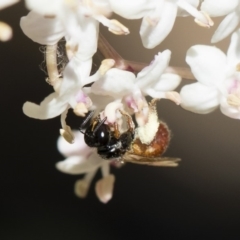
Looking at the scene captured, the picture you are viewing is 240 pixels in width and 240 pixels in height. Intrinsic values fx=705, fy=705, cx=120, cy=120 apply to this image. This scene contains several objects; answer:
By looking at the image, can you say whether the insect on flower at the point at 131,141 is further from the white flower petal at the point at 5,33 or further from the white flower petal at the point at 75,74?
the white flower petal at the point at 5,33

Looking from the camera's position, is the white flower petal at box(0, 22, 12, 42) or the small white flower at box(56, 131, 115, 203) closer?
the white flower petal at box(0, 22, 12, 42)

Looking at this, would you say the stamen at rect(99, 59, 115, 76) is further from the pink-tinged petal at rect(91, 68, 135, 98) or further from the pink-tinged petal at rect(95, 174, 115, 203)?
the pink-tinged petal at rect(95, 174, 115, 203)

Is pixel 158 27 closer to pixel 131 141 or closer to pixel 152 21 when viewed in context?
pixel 152 21

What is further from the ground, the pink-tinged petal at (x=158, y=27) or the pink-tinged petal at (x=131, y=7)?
the pink-tinged petal at (x=131, y=7)

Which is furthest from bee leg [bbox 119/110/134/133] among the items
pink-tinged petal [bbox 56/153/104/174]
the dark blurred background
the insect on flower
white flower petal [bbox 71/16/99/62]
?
the dark blurred background

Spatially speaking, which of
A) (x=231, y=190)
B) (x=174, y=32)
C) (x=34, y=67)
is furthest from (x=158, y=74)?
(x=231, y=190)

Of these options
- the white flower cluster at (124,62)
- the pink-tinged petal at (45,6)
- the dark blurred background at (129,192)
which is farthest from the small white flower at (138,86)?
the dark blurred background at (129,192)

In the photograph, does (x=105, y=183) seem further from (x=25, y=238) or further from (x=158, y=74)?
(x=25, y=238)
